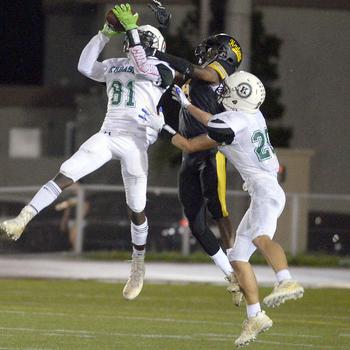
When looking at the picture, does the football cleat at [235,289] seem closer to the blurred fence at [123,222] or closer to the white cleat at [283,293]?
the white cleat at [283,293]

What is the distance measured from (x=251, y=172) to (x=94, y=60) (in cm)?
193

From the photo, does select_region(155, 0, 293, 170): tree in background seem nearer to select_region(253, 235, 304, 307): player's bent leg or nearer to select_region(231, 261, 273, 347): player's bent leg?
select_region(231, 261, 273, 347): player's bent leg

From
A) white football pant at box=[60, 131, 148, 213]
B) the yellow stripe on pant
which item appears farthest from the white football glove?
the yellow stripe on pant

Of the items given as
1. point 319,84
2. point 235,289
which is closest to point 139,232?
point 235,289

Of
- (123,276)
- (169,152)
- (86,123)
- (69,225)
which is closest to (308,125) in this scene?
(86,123)

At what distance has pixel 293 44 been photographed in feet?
120

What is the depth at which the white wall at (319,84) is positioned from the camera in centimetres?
3638

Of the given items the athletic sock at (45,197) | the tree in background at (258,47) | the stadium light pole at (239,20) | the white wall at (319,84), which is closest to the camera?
the athletic sock at (45,197)

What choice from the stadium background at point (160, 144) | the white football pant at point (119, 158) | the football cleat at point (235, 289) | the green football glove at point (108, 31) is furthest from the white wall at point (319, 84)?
the green football glove at point (108, 31)

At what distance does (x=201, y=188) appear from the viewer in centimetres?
1423

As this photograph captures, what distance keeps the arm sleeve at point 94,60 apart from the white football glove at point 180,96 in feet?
3.06

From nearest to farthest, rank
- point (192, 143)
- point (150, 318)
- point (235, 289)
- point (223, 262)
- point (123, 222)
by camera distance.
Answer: point (192, 143) → point (235, 289) → point (223, 262) → point (150, 318) → point (123, 222)

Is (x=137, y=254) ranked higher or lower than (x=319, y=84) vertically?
lower

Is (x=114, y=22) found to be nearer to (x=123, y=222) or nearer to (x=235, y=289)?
(x=235, y=289)
